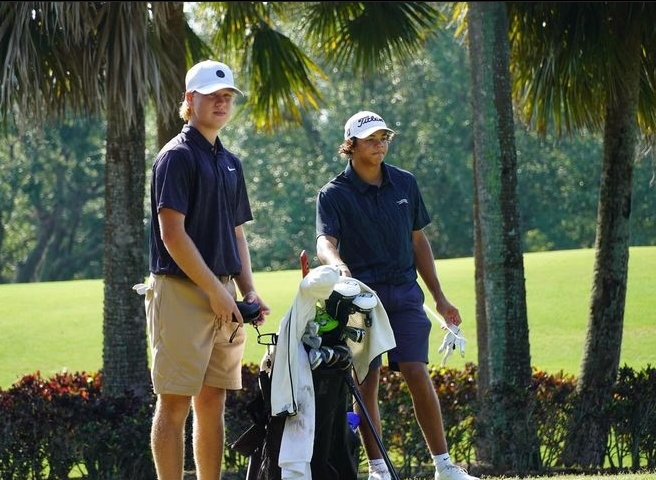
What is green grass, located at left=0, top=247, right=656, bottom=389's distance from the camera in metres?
12.8

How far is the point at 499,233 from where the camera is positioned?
8430 mm

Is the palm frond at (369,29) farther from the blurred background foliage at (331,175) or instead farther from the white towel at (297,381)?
the blurred background foliage at (331,175)

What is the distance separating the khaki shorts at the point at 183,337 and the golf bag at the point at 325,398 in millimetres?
253

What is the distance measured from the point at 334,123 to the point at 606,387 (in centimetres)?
2924

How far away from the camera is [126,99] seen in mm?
8266

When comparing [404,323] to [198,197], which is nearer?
[198,197]

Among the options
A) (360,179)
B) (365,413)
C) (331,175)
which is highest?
(331,175)

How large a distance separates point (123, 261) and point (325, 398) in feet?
13.2

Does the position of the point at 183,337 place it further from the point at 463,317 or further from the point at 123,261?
the point at 463,317

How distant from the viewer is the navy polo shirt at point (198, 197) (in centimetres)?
520

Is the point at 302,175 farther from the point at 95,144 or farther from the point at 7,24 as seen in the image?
the point at 7,24

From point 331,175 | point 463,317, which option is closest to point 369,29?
point 463,317

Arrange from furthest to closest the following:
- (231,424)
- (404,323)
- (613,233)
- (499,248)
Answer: (613,233)
(499,248)
(231,424)
(404,323)

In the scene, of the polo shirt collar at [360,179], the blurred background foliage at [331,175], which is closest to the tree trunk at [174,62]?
the polo shirt collar at [360,179]
